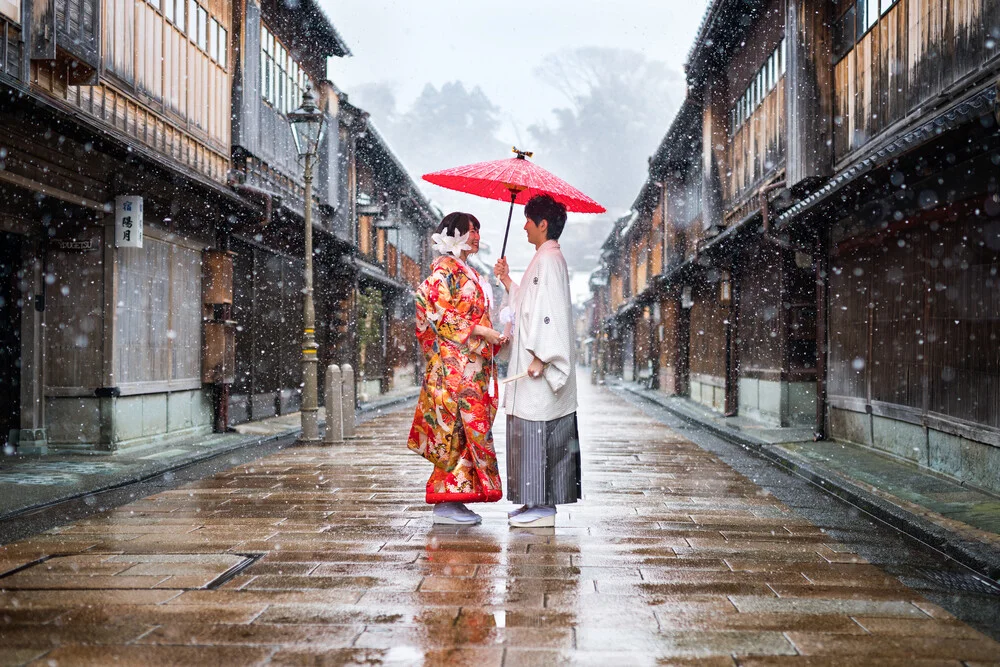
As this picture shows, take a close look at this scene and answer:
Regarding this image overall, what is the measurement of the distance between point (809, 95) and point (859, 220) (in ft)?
10.5

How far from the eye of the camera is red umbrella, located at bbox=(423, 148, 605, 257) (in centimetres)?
684

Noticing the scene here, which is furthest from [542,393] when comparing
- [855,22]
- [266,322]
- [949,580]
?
[266,322]

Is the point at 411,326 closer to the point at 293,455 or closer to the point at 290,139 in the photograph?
the point at 290,139

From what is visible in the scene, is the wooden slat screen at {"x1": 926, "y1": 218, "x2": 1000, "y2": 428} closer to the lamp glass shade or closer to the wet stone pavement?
the wet stone pavement

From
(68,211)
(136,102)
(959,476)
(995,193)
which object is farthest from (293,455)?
(995,193)

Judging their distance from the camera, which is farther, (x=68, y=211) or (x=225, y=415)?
(x=225, y=415)

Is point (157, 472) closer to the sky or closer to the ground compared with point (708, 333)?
closer to the ground

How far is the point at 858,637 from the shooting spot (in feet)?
13.8

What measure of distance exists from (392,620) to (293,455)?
819 centimetres

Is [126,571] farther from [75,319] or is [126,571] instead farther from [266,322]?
[266,322]

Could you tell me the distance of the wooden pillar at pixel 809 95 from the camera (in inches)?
562

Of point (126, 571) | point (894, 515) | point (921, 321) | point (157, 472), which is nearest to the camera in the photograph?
point (126, 571)

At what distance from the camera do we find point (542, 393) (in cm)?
672

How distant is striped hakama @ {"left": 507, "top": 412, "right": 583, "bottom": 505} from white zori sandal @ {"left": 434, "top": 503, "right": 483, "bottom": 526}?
1.46ft
